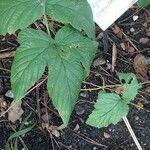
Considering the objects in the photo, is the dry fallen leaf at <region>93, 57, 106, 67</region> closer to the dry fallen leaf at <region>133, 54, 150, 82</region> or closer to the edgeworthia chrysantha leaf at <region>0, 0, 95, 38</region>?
the dry fallen leaf at <region>133, 54, 150, 82</region>

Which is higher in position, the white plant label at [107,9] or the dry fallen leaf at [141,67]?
the white plant label at [107,9]

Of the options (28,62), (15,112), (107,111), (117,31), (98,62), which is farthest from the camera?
(117,31)

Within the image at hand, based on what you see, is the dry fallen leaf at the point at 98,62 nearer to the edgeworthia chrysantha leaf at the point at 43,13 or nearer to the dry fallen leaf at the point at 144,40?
the dry fallen leaf at the point at 144,40

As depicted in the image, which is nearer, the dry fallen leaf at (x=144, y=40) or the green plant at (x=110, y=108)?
the green plant at (x=110, y=108)

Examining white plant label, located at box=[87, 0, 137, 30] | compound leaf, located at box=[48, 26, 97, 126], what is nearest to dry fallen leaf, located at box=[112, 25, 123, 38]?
white plant label, located at box=[87, 0, 137, 30]

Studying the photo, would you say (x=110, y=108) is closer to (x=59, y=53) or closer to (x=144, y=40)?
(x=59, y=53)

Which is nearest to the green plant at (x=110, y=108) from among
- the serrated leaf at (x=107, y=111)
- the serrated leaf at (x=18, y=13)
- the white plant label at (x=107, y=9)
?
the serrated leaf at (x=107, y=111)

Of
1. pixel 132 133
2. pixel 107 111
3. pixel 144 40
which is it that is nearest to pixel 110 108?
pixel 107 111
